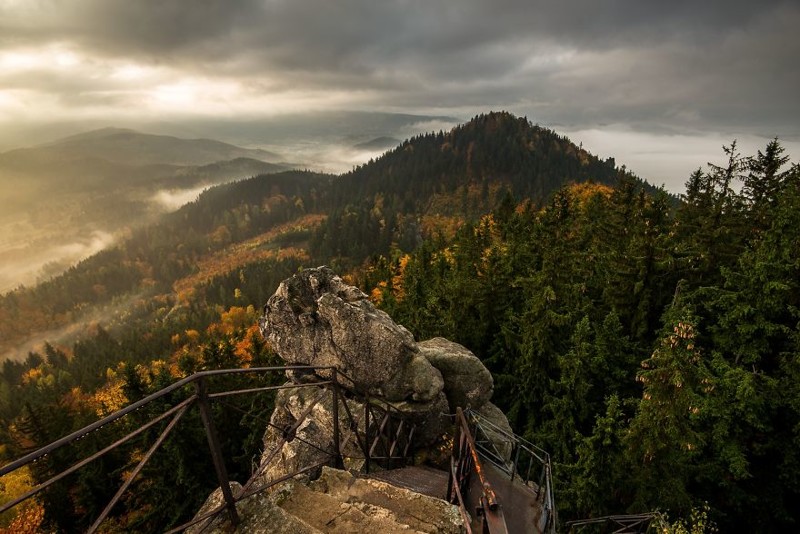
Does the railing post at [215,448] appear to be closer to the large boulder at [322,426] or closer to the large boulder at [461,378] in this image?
the large boulder at [322,426]

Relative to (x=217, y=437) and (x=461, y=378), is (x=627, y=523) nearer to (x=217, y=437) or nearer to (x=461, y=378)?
(x=461, y=378)

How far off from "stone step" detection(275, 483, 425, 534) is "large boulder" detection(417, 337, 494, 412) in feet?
42.2

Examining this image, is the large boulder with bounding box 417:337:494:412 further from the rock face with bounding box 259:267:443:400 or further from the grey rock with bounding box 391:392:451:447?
the grey rock with bounding box 391:392:451:447

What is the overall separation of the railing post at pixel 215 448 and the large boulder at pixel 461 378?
14534 millimetres

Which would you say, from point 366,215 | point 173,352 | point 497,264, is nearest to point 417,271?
point 497,264

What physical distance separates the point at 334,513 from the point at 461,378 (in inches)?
552

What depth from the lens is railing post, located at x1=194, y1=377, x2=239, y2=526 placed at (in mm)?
5574

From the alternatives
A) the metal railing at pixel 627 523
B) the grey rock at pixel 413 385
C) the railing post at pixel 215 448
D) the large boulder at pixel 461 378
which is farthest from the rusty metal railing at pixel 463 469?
the large boulder at pixel 461 378

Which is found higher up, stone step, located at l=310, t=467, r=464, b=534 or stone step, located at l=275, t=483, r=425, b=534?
stone step, located at l=275, t=483, r=425, b=534

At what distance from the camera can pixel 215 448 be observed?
5.90 m

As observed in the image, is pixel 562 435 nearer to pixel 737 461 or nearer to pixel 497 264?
pixel 737 461

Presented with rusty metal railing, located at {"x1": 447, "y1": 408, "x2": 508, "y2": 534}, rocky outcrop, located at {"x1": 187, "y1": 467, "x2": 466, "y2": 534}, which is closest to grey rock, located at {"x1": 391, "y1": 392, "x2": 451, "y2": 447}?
rusty metal railing, located at {"x1": 447, "y1": 408, "x2": 508, "y2": 534}

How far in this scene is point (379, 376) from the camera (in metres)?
18.1

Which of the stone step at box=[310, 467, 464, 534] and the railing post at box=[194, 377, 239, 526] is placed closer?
the railing post at box=[194, 377, 239, 526]
